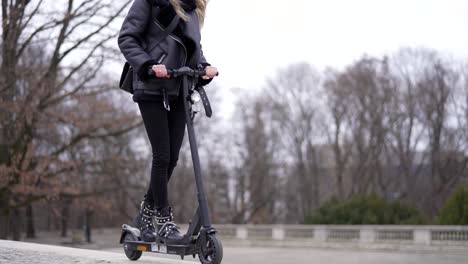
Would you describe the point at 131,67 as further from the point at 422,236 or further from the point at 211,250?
the point at 422,236

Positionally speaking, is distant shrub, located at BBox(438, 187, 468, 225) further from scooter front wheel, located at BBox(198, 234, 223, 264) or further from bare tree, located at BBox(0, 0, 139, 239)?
scooter front wheel, located at BBox(198, 234, 223, 264)

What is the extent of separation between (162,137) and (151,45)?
72cm

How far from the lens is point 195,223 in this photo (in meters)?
4.54

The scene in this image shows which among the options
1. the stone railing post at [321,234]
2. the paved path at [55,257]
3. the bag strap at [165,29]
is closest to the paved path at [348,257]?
the stone railing post at [321,234]

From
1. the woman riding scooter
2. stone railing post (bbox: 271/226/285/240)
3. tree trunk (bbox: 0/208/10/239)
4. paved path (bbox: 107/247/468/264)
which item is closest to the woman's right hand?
the woman riding scooter

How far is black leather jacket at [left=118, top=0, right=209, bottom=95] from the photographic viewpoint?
4.69 meters

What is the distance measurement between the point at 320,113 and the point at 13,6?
2946 centimetres

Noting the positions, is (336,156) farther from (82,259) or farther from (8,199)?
(82,259)

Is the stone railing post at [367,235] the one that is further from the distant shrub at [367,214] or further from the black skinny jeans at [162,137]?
the black skinny jeans at [162,137]

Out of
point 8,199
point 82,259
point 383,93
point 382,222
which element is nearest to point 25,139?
point 8,199

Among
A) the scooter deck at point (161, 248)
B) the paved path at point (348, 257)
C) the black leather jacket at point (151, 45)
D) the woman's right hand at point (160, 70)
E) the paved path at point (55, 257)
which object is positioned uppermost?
the black leather jacket at point (151, 45)

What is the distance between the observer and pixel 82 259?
4.84 metres

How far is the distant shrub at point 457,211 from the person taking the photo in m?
22.1

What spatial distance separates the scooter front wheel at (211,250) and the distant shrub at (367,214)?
872 inches
